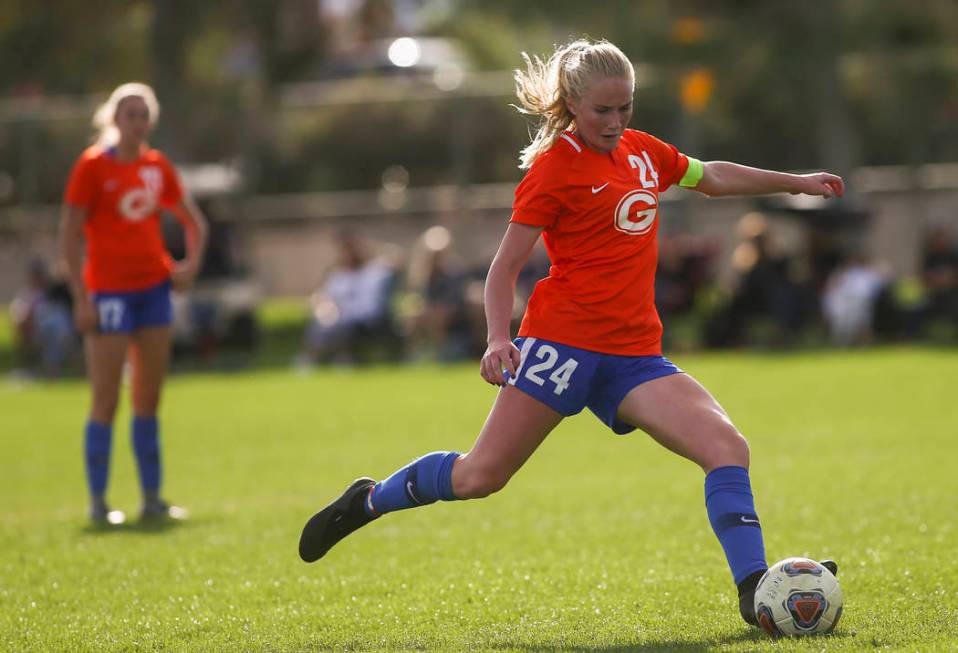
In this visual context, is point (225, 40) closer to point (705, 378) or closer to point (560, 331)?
point (705, 378)

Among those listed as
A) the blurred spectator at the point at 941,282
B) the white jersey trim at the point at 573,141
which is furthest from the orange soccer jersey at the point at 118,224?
the blurred spectator at the point at 941,282

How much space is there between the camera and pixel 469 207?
898 inches

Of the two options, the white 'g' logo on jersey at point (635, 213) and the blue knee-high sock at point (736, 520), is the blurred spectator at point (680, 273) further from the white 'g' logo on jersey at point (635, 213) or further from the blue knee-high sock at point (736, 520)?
the blue knee-high sock at point (736, 520)

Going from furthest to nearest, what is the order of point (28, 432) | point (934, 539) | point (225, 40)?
point (225, 40)
point (28, 432)
point (934, 539)

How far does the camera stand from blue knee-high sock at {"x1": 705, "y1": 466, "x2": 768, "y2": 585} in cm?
487

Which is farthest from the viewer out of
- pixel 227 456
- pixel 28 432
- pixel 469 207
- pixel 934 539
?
pixel 469 207

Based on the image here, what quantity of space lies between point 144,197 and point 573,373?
376 centimetres

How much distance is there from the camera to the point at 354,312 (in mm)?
18609

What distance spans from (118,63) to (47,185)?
2.84 metres

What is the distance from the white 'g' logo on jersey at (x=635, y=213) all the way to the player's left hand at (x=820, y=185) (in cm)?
70

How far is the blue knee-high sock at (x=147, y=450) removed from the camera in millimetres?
8172

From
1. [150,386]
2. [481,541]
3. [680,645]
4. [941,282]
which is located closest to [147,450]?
[150,386]

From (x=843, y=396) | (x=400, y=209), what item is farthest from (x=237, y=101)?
(x=843, y=396)

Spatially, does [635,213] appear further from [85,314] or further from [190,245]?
[190,245]
